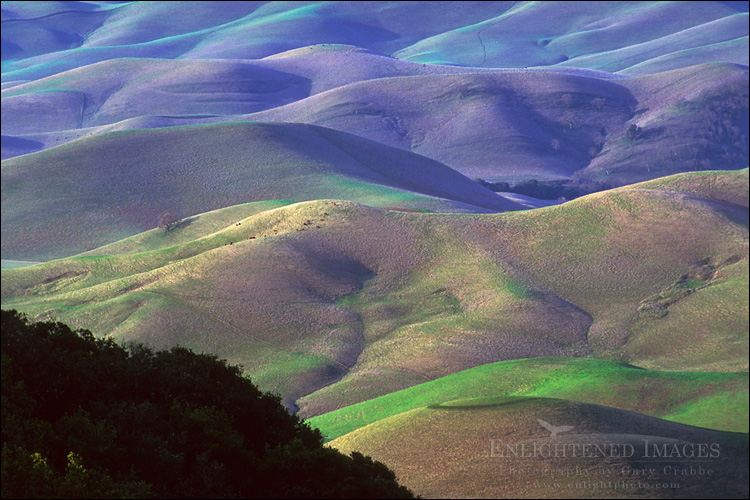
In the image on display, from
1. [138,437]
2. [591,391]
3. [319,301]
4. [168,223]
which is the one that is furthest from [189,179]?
[138,437]

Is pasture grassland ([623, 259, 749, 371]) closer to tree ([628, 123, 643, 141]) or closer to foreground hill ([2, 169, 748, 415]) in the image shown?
foreground hill ([2, 169, 748, 415])

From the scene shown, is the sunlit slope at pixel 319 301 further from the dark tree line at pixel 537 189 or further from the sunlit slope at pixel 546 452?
the dark tree line at pixel 537 189

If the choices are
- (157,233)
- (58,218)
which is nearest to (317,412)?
(157,233)

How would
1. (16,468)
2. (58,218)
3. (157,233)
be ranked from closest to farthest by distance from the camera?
1. (16,468)
2. (157,233)
3. (58,218)

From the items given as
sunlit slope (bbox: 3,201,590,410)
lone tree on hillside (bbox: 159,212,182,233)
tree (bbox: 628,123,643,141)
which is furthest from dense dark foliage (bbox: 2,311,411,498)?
tree (bbox: 628,123,643,141)

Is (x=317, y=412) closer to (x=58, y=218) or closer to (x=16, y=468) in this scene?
(x=16, y=468)

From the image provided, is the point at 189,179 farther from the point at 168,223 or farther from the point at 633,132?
the point at 633,132
